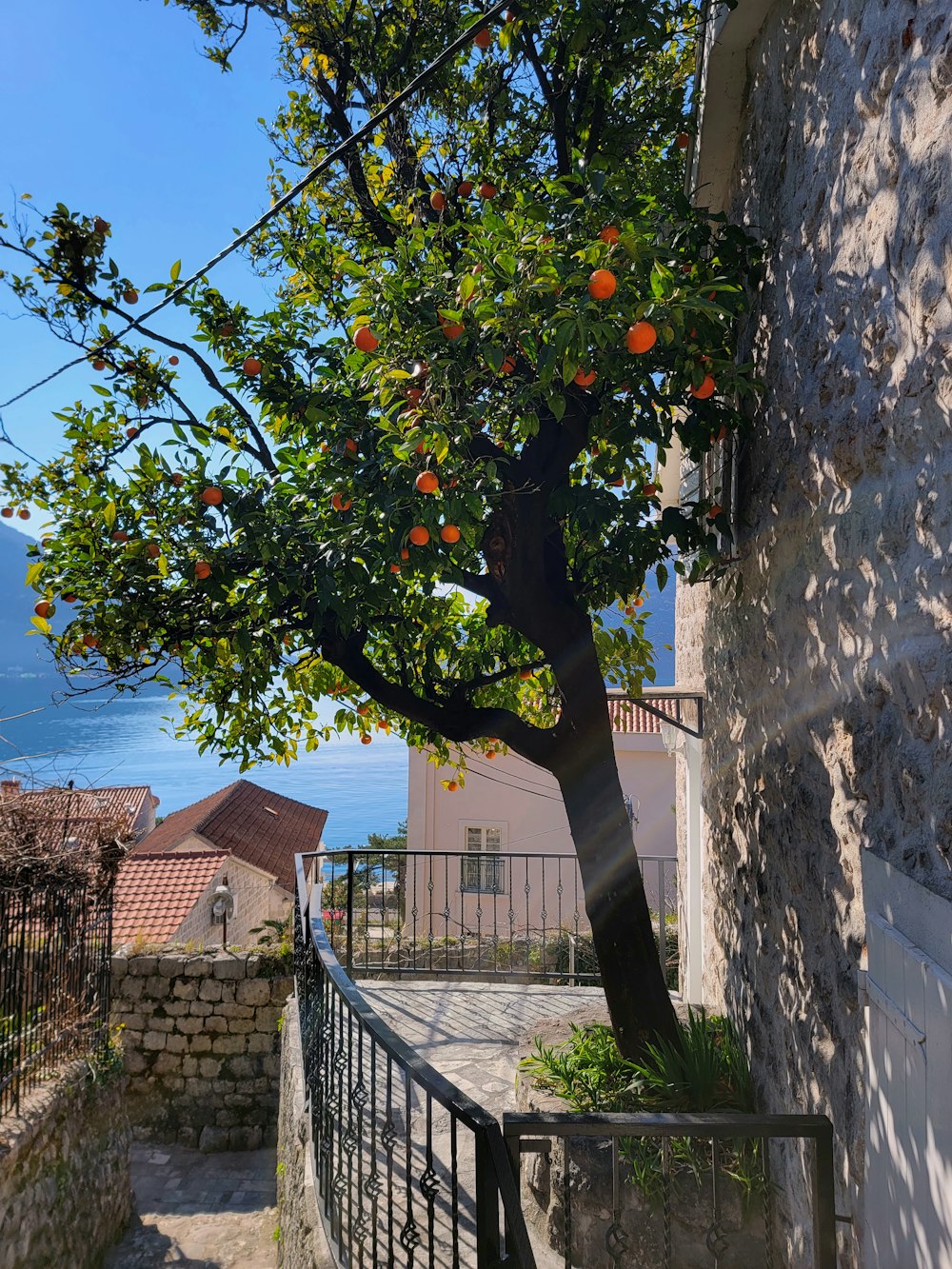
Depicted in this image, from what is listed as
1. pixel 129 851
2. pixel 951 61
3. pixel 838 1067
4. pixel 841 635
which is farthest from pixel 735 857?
pixel 129 851

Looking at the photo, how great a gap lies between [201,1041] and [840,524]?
8.45m

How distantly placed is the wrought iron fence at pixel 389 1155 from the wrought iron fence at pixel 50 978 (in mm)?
2153

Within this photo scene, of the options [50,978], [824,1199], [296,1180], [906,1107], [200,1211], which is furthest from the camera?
[200,1211]

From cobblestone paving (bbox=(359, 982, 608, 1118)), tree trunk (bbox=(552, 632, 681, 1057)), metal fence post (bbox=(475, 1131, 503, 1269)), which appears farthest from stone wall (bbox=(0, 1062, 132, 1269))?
metal fence post (bbox=(475, 1131, 503, 1269))

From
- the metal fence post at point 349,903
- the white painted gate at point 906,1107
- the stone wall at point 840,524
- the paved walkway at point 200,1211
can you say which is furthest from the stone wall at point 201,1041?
the white painted gate at point 906,1107

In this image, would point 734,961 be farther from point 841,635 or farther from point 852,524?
point 852,524

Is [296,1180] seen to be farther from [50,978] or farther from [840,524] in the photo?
[840,524]

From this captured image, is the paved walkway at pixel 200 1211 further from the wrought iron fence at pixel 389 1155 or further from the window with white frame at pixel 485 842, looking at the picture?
the window with white frame at pixel 485 842

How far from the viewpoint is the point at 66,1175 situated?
5.85m

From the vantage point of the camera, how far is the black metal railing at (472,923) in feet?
22.6

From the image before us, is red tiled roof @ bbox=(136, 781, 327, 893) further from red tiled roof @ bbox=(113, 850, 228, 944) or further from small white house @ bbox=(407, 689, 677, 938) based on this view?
small white house @ bbox=(407, 689, 677, 938)

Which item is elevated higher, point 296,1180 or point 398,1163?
point 398,1163

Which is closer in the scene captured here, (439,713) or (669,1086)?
(669,1086)

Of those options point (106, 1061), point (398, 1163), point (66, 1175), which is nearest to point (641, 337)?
point (398, 1163)
